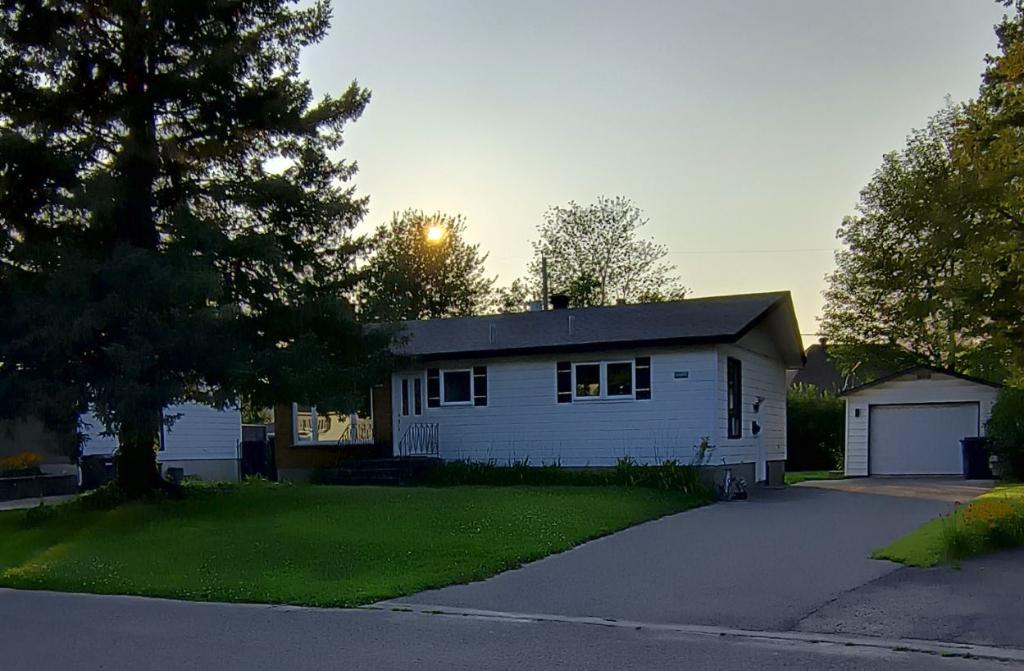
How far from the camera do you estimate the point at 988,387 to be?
29047 millimetres

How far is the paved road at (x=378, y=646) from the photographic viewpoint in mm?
7570

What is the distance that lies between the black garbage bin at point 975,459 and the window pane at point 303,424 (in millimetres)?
17304

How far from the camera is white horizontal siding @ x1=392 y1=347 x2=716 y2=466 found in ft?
72.0

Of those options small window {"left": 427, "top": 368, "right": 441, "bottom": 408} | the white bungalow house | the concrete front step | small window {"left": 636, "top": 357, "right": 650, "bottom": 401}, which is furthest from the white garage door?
the concrete front step

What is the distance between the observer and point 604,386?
22.9m

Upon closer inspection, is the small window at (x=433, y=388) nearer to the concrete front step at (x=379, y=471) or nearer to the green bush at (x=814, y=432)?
the concrete front step at (x=379, y=471)

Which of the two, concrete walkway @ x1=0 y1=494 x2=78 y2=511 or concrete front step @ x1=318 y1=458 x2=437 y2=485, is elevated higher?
concrete front step @ x1=318 y1=458 x2=437 y2=485

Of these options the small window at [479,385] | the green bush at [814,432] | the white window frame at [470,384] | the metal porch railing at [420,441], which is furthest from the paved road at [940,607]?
the green bush at [814,432]

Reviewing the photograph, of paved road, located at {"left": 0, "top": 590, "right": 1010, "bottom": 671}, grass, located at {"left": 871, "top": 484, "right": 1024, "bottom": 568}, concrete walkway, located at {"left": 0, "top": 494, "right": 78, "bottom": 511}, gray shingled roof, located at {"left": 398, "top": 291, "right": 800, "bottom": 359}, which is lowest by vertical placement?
concrete walkway, located at {"left": 0, "top": 494, "right": 78, "bottom": 511}

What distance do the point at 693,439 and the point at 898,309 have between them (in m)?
23.3

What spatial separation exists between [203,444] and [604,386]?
13.4 meters

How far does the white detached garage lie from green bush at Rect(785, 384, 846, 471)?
5845 millimetres

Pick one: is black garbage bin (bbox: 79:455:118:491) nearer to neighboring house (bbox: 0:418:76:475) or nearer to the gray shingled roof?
neighboring house (bbox: 0:418:76:475)

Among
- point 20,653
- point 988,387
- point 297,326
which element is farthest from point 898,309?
point 20,653
